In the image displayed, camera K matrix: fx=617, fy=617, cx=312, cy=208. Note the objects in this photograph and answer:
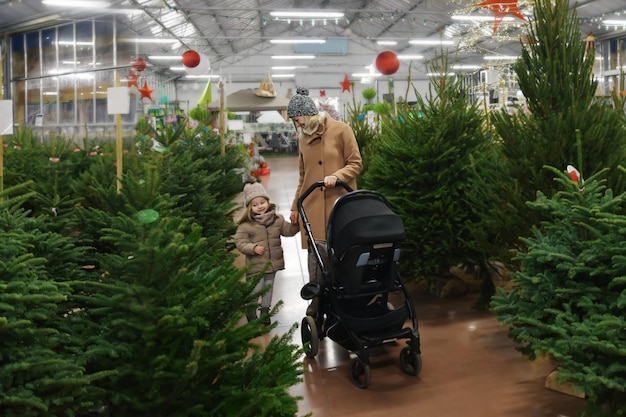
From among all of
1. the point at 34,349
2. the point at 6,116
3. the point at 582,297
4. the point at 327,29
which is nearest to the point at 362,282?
the point at 582,297

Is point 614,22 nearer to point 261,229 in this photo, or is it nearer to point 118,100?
point 261,229

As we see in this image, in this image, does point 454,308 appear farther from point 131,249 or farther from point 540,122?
point 131,249

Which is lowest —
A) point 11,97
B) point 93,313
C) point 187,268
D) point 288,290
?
point 288,290

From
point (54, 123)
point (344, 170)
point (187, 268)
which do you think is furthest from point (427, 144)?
point (187, 268)

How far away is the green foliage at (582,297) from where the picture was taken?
2145 mm

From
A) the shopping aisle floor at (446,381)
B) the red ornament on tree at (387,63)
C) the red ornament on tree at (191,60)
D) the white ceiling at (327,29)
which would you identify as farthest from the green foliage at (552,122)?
the red ornament on tree at (191,60)

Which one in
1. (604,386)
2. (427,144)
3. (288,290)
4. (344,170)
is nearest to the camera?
(604,386)

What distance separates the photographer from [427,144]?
14.5 feet

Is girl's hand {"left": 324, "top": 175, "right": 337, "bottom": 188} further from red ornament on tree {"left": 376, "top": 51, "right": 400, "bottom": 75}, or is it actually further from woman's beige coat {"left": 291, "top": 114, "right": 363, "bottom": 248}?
red ornament on tree {"left": 376, "top": 51, "right": 400, "bottom": 75}

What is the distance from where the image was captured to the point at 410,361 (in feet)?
11.0

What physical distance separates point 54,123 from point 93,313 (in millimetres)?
993

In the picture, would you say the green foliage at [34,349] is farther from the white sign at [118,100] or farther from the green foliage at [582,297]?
the green foliage at [582,297]

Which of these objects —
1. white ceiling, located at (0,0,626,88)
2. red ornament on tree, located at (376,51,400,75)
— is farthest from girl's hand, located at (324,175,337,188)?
red ornament on tree, located at (376,51,400,75)

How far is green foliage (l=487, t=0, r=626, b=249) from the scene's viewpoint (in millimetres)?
3273
